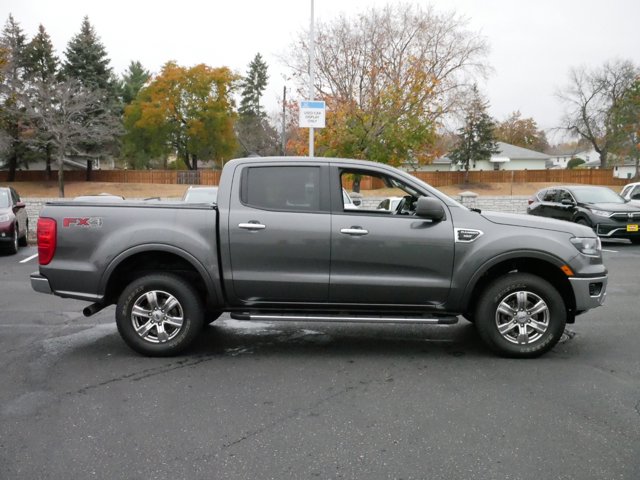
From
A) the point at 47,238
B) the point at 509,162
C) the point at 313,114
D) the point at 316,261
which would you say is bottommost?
the point at 316,261

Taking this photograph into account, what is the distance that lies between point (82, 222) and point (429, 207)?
10.7 feet

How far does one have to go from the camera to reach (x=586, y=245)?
5.55 m

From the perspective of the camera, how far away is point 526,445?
365cm

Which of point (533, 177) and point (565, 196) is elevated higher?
point (533, 177)

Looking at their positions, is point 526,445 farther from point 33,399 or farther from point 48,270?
point 48,270

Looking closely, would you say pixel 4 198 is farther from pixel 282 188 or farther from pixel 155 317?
pixel 282 188

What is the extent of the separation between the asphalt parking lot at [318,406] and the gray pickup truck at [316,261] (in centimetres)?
42

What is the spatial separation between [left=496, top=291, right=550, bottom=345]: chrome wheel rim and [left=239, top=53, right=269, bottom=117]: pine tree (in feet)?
265

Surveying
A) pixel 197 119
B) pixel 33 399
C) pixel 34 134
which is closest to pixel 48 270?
pixel 33 399

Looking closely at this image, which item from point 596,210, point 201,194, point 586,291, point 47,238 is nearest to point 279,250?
point 47,238

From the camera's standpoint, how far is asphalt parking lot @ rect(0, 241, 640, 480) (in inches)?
135

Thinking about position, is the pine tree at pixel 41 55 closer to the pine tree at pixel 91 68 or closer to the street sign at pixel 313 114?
the pine tree at pixel 91 68

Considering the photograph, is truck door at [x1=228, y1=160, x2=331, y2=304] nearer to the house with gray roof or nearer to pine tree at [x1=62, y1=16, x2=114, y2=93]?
pine tree at [x1=62, y1=16, x2=114, y2=93]

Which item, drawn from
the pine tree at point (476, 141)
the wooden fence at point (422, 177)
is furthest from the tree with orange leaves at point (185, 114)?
the pine tree at point (476, 141)
